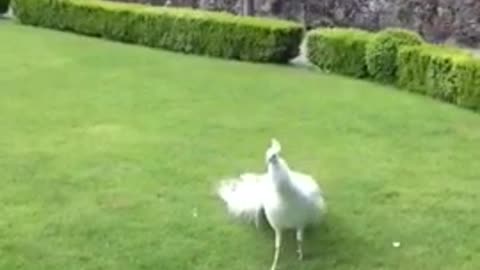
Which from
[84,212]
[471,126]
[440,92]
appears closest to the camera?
[84,212]

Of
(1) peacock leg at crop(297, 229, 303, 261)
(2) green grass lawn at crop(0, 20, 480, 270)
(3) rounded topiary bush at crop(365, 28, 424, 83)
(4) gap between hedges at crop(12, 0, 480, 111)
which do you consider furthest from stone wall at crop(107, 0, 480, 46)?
(1) peacock leg at crop(297, 229, 303, 261)

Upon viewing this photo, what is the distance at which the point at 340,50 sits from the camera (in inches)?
353

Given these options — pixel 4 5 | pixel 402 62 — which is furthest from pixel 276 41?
pixel 4 5

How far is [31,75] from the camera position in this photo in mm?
8828

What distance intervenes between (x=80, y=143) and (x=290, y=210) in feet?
8.16

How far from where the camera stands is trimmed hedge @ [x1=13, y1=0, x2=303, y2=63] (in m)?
9.60

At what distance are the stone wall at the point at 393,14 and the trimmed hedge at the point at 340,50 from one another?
2444mm

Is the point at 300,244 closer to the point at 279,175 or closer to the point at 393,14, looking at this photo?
the point at 279,175

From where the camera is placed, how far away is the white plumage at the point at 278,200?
166 inches

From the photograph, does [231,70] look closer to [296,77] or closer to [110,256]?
[296,77]

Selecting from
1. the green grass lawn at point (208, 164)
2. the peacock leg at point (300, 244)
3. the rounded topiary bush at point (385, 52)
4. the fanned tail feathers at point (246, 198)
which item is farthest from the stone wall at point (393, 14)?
the peacock leg at point (300, 244)

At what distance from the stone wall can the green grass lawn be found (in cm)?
281

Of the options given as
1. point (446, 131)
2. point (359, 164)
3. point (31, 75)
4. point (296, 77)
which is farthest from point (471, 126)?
point (31, 75)

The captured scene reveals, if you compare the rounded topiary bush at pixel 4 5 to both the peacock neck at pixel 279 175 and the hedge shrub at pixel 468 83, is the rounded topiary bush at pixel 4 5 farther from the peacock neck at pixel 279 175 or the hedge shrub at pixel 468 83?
the peacock neck at pixel 279 175
